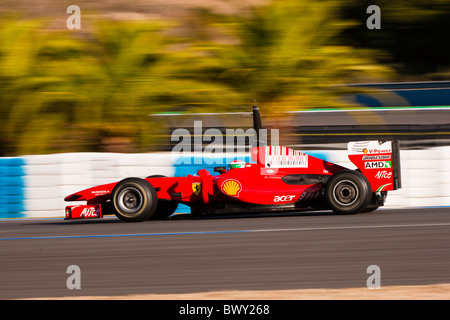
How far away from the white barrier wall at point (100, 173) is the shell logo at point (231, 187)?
1.91m

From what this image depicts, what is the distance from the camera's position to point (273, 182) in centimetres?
861

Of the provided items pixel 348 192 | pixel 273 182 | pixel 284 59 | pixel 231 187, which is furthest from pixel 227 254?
pixel 284 59

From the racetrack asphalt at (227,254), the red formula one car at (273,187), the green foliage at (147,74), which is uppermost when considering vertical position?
the green foliage at (147,74)

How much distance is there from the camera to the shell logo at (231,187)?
28.1 feet

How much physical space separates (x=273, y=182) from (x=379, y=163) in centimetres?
139

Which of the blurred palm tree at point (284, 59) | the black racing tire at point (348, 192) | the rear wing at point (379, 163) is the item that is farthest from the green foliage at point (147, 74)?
the black racing tire at point (348, 192)

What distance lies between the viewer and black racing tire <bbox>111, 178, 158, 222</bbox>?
28.5 ft

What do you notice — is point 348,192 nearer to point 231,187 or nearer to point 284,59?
point 231,187

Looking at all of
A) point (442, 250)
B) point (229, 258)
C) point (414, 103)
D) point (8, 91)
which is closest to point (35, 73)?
point (8, 91)

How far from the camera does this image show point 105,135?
1323cm

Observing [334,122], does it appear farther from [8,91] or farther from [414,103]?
[8,91]

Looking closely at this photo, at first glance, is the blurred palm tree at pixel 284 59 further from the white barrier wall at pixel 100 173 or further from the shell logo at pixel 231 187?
the shell logo at pixel 231 187

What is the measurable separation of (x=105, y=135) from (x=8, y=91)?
209 centimetres

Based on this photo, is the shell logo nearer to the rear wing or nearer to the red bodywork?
the red bodywork
